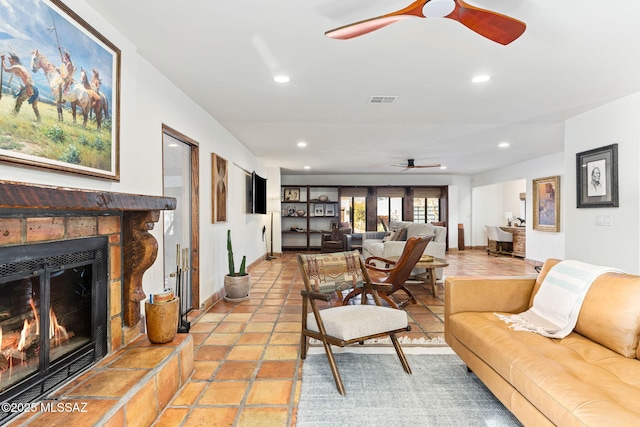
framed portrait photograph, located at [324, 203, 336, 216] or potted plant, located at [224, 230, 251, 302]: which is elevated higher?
framed portrait photograph, located at [324, 203, 336, 216]

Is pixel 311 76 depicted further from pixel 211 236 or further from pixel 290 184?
pixel 290 184

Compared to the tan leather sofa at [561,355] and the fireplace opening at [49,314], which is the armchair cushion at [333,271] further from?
the fireplace opening at [49,314]

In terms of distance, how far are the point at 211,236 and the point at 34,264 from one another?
8.30ft

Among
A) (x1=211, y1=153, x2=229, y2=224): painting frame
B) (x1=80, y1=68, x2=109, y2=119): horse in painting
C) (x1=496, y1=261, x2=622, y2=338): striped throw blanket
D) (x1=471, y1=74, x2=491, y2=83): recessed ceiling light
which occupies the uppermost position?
(x1=471, y1=74, x2=491, y2=83): recessed ceiling light

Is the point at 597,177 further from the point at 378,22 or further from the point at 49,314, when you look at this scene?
the point at 49,314

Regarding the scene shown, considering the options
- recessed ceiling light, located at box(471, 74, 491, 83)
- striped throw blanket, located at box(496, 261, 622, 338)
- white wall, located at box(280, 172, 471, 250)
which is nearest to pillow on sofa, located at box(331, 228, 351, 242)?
white wall, located at box(280, 172, 471, 250)

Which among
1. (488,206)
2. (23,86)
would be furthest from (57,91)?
(488,206)

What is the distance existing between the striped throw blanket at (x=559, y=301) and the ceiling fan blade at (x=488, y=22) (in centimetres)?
141

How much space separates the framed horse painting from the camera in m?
1.42

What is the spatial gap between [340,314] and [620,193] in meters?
3.42

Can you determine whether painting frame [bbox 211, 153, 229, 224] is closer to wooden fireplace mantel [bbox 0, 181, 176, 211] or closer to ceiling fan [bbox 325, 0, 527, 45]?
wooden fireplace mantel [bbox 0, 181, 176, 211]

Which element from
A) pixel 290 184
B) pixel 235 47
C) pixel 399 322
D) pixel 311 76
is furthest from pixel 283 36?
pixel 290 184

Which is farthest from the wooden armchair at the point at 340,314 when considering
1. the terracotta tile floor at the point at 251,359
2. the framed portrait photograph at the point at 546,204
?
the framed portrait photograph at the point at 546,204

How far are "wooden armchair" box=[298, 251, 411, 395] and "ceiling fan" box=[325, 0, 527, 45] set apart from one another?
1517 millimetres
